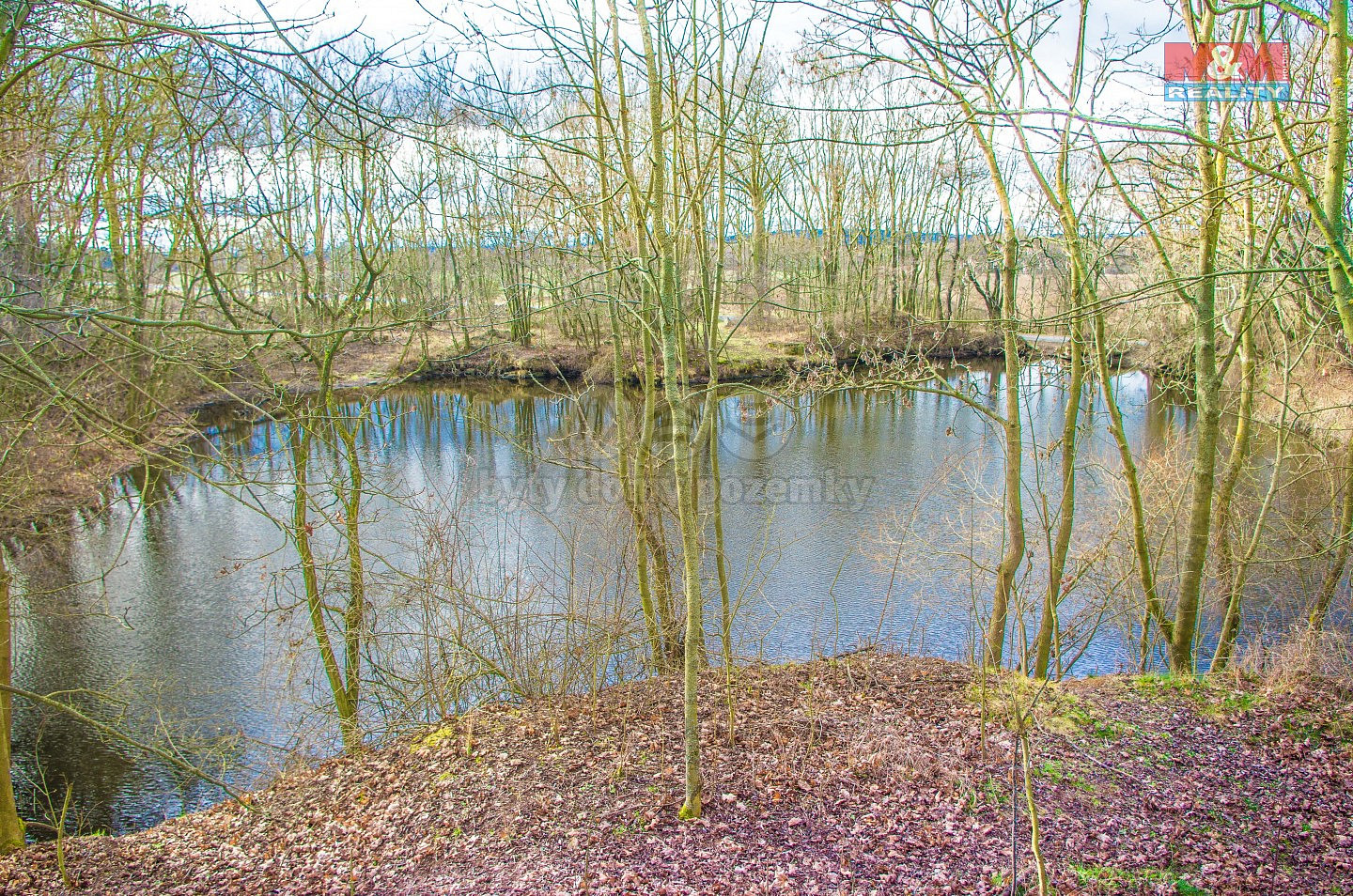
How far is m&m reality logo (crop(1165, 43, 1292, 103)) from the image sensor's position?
6785 millimetres

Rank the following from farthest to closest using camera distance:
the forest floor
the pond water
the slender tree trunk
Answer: the pond water
the slender tree trunk
the forest floor

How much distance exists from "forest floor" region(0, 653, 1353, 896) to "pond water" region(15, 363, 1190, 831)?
0.94 meters

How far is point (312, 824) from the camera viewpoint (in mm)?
5926

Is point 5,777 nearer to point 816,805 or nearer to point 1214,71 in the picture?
point 816,805

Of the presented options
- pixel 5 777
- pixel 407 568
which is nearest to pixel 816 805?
pixel 5 777

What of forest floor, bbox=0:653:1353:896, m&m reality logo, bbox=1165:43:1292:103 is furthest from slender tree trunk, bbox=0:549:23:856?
m&m reality logo, bbox=1165:43:1292:103

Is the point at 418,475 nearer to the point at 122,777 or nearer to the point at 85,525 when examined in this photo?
the point at 85,525

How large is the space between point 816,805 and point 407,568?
22.4 ft

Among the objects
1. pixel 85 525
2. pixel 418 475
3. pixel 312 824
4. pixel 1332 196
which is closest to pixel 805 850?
pixel 312 824

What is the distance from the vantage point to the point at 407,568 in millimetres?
10531

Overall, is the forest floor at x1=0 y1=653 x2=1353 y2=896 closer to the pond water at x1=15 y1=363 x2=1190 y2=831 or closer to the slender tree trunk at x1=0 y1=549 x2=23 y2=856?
the slender tree trunk at x1=0 y1=549 x2=23 y2=856

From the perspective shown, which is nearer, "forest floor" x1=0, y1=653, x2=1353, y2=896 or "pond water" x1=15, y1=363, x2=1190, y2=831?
"forest floor" x1=0, y1=653, x2=1353, y2=896

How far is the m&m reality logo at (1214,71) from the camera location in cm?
679

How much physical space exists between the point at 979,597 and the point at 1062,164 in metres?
5.00
